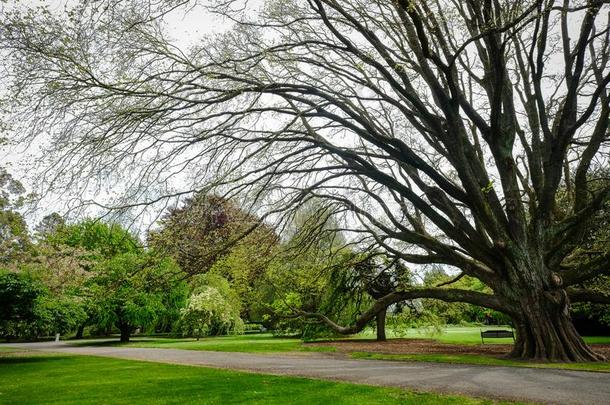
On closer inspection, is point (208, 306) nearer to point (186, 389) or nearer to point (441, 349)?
point (441, 349)

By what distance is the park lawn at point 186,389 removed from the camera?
7.34 m

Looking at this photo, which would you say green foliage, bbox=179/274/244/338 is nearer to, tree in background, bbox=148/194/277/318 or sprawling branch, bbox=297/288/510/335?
sprawling branch, bbox=297/288/510/335

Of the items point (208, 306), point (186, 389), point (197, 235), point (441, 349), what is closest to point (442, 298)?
point (441, 349)

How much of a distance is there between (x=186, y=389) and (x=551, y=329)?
33.4 ft

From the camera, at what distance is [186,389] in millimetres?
9023

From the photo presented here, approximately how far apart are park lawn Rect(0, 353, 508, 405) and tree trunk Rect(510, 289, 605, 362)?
6347 mm

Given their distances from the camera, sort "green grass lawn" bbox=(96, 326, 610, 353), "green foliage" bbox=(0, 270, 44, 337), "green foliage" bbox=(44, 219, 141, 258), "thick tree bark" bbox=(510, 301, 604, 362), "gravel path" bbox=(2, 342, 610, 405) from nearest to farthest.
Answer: "gravel path" bbox=(2, 342, 610, 405) → "green foliage" bbox=(44, 219, 141, 258) → "thick tree bark" bbox=(510, 301, 604, 362) → "green foliage" bbox=(0, 270, 44, 337) → "green grass lawn" bbox=(96, 326, 610, 353)

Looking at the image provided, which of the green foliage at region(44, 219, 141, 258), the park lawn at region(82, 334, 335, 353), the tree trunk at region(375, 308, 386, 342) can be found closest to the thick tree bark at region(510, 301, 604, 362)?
the park lawn at region(82, 334, 335, 353)

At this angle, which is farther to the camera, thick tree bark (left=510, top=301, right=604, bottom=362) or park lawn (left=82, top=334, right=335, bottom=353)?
park lawn (left=82, top=334, right=335, bottom=353)

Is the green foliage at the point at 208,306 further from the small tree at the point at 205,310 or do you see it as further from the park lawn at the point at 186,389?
the park lawn at the point at 186,389

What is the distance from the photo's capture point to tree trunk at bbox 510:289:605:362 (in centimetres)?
1191

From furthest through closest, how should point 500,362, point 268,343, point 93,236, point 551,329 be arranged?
point 268,343 < point 93,236 < point 500,362 < point 551,329

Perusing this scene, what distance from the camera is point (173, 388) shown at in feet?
30.1

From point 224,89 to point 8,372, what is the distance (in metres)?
12.0
